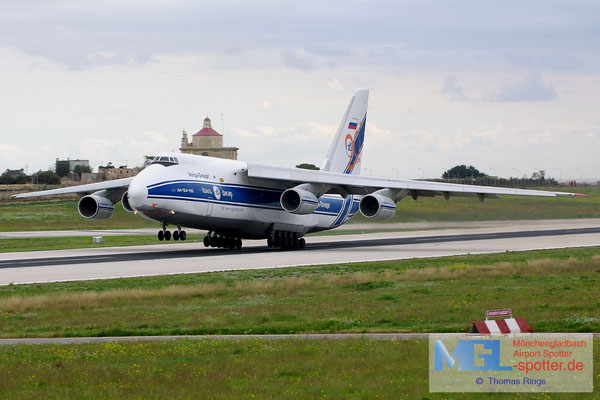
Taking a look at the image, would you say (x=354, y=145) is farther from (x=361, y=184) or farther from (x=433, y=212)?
(x=433, y=212)

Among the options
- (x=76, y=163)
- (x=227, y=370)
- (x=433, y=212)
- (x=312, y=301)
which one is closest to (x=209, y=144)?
(x=76, y=163)

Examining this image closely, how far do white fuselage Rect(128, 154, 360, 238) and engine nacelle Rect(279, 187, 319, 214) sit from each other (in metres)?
1.65

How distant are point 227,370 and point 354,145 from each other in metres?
37.2

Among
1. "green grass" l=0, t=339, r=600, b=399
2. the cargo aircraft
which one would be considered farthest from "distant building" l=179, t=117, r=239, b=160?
"green grass" l=0, t=339, r=600, b=399

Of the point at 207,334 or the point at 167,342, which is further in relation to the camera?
the point at 207,334

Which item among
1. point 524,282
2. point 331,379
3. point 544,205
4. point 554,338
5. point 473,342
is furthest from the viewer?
point 544,205

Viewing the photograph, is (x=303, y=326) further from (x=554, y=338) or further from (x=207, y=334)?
(x=554, y=338)

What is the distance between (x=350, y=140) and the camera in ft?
159

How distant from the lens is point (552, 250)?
37938 millimetres

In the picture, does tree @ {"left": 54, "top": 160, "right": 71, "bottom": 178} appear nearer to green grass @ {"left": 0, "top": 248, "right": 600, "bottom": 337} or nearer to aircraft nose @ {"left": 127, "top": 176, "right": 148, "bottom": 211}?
aircraft nose @ {"left": 127, "top": 176, "right": 148, "bottom": 211}

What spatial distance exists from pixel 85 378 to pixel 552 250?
29.7m

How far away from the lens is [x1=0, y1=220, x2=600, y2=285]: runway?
30.2 metres

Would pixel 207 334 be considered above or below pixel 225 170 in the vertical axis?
Answer: below

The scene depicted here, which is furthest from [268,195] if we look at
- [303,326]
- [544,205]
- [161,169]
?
[544,205]
